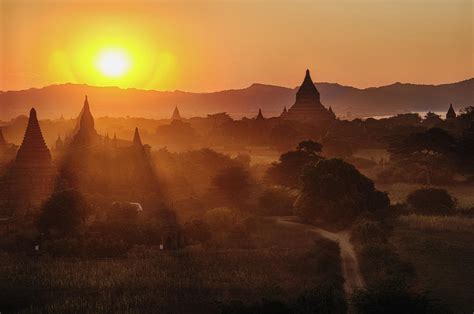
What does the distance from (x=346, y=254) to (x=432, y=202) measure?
419 inches

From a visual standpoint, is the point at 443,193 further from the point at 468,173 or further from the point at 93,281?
the point at 93,281

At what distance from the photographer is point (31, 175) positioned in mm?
39844

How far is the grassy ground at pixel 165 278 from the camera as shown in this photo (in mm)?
22234

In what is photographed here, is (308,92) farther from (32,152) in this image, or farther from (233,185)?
(32,152)

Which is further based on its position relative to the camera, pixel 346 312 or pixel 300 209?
pixel 300 209

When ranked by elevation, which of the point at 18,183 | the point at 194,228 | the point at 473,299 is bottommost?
the point at 473,299

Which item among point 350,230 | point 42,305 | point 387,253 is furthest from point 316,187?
point 42,305

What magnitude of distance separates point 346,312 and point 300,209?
1511 centimetres

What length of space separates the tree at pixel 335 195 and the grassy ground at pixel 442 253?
2694 millimetres

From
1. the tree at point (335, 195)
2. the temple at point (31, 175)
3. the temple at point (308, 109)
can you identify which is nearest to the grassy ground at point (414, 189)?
the tree at point (335, 195)

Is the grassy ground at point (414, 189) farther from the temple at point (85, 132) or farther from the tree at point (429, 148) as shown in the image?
the temple at point (85, 132)

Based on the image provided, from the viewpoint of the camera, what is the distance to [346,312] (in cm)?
2050

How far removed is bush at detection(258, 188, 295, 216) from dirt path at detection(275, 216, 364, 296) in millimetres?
1351

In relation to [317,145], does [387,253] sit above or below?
below
